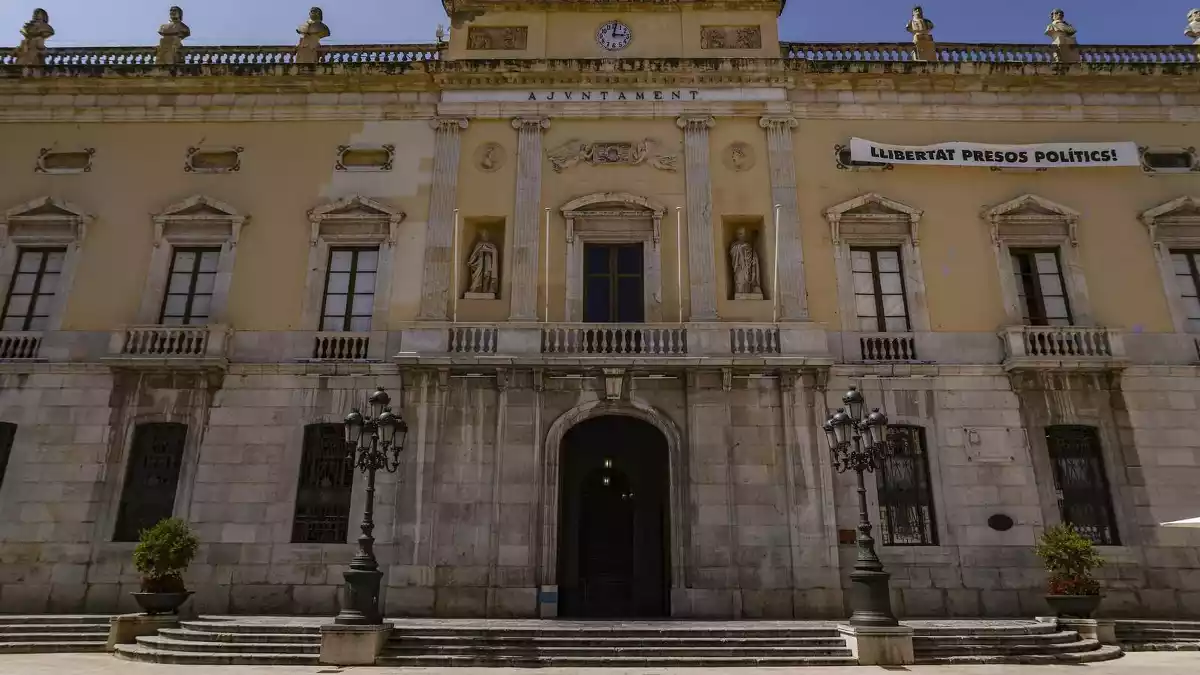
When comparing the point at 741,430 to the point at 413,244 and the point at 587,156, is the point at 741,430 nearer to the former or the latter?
the point at 587,156

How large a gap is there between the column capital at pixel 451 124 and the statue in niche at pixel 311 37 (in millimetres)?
3729

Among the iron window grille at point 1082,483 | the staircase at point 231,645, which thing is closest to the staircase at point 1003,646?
the iron window grille at point 1082,483

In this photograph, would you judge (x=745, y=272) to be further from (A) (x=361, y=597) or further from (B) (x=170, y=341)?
(B) (x=170, y=341)

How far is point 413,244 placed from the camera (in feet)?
55.9

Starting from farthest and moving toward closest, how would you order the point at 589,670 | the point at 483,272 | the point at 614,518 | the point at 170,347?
the point at 614,518
the point at 483,272
the point at 170,347
the point at 589,670

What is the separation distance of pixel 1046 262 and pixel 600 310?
34.0 ft

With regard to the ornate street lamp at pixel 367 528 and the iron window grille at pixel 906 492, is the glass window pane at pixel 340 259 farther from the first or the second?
the iron window grille at pixel 906 492

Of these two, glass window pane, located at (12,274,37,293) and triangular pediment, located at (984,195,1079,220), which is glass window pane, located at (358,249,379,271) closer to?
glass window pane, located at (12,274,37,293)

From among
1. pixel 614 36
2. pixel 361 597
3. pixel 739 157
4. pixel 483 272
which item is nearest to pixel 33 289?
pixel 483 272

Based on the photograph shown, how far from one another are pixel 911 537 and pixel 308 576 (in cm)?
1230

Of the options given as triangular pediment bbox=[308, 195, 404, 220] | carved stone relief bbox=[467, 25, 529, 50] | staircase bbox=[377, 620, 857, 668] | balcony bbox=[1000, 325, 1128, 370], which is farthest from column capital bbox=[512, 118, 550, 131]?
balcony bbox=[1000, 325, 1128, 370]

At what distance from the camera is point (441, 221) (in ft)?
56.3

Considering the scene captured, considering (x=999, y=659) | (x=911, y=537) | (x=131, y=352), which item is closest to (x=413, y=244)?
(x=131, y=352)

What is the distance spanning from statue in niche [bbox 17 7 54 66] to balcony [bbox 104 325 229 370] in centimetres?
863
